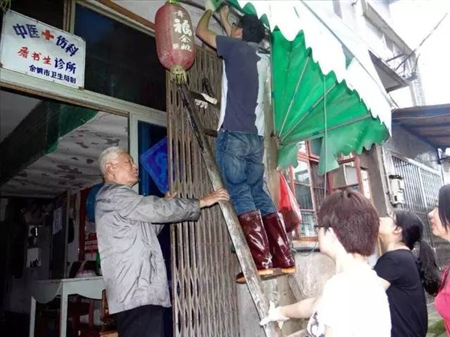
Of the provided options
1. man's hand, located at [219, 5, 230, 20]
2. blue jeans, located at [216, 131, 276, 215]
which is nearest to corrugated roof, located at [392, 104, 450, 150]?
man's hand, located at [219, 5, 230, 20]

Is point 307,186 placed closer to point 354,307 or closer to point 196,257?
point 196,257

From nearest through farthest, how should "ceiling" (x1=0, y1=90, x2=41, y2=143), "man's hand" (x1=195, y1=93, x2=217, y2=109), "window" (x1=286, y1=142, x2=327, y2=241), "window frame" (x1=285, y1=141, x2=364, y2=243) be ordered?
"man's hand" (x1=195, y1=93, x2=217, y2=109) → "ceiling" (x1=0, y1=90, x2=41, y2=143) → "window frame" (x1=285, y1=141, x2=364, y2=243) → "window" (x1=286, y1=142, x2=327, y2=241)

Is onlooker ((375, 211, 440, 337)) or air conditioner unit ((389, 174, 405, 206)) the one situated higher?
air conditioner unit ((389, 174, 405, 206))

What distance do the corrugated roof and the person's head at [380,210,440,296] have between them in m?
4.92

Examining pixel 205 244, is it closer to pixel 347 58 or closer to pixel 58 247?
pixel 347 58

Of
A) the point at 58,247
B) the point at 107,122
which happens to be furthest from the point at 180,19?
the point at 58,247

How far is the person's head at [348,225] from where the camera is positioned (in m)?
1.57

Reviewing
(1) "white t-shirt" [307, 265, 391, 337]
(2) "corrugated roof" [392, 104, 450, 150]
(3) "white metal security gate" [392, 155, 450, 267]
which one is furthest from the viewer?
(3) "white metal security gate" [392, 155, 450, 267]

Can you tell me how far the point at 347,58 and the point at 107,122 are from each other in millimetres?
3177

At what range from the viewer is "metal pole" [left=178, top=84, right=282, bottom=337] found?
2008 mm

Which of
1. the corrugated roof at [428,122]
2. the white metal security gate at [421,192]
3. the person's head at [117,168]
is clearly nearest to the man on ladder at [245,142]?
the person's head at [117,168]

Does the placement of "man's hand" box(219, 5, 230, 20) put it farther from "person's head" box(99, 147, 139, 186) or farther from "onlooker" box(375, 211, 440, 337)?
"onlooker" box(375, 211, 440, 337)

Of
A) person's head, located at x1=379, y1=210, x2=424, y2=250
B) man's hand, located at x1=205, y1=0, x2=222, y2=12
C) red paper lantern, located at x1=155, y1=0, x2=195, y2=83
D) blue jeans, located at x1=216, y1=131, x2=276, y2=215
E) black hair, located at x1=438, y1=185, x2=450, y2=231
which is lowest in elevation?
person's head, located at x1=379, y1=210, x2=424, y2=250

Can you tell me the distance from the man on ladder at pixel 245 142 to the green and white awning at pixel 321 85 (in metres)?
0.28
